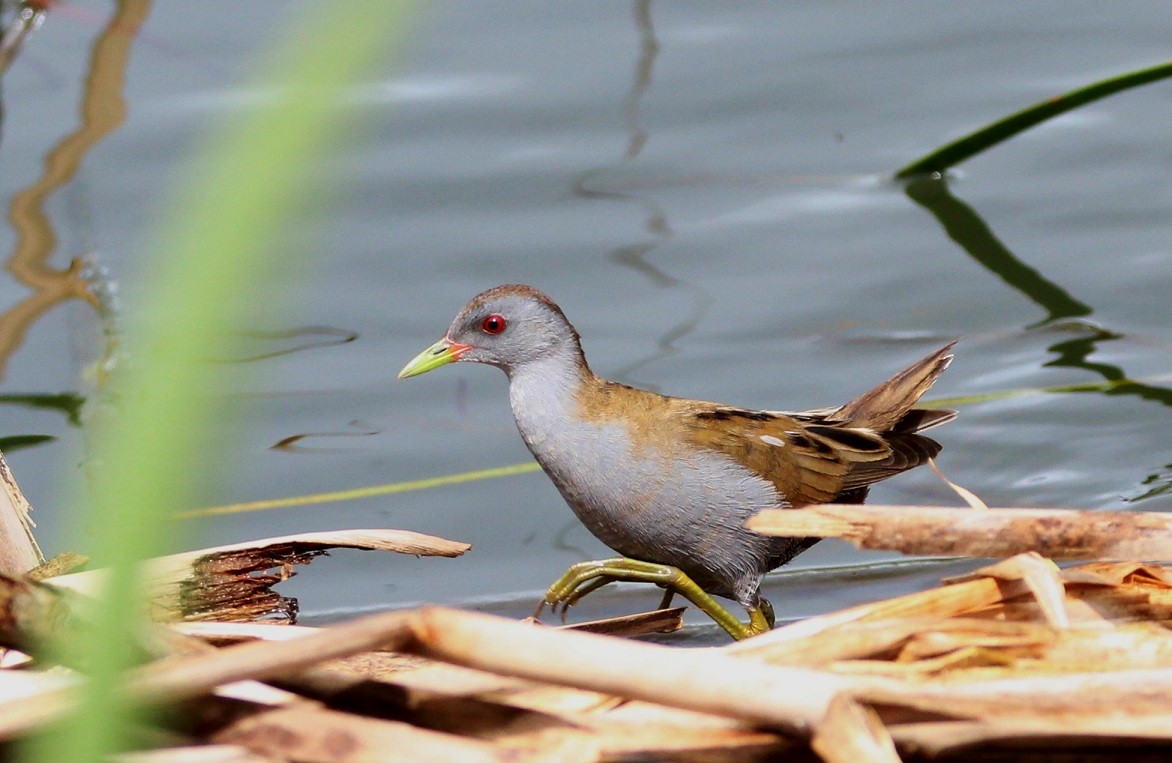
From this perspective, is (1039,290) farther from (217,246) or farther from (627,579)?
(217,246)

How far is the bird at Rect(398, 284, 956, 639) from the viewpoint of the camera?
261 cm

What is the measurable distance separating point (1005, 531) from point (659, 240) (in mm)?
2835

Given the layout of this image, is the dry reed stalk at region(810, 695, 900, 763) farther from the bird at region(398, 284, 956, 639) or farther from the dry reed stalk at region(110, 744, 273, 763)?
the bird at region(398, 284, 956, 639)

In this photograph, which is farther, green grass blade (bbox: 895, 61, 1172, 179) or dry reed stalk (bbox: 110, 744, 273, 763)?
green grass blade (bbox: 895, 61, 1172, 179)

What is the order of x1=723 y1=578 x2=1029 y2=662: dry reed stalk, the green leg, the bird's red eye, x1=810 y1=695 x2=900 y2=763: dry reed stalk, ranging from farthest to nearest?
the bird's red eye < the green leg < x1=723 y1=578 x2=1029 y2=662: dry reed stalk < x1=810 y1=695 x2=900 y2=763: dry reed stalk

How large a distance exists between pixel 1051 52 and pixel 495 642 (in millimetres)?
4243

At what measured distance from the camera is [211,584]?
2.16 metres

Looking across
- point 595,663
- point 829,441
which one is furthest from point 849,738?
point 829,441

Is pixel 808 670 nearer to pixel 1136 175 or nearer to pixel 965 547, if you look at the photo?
pixel 965 547

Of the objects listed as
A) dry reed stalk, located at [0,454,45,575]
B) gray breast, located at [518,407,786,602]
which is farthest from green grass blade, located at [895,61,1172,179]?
dry reed stalk, located at [0,454,45,575]

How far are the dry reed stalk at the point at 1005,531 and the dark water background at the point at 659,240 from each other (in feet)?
4.76

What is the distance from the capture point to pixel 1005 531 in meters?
1.59

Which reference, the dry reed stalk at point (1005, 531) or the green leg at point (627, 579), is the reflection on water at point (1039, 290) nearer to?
the green leg at point (627, 579)

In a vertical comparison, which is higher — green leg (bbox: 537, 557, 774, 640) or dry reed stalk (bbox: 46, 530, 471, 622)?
dry reed stalk (bbox: 46, 530, 471, 622)
